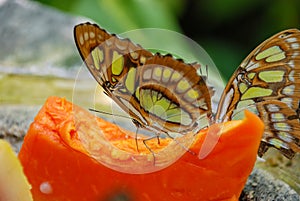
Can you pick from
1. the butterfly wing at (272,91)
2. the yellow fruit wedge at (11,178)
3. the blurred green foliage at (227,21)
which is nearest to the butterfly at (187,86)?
the butterfly wing at (272,91)

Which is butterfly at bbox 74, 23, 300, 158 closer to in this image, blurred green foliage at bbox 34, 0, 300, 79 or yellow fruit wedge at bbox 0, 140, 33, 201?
yellow fruit wedge at bbox 0, 140, 33, 201

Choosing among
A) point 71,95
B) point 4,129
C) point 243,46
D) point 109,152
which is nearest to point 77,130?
point 109,152

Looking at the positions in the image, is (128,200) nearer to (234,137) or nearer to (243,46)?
(234,137)

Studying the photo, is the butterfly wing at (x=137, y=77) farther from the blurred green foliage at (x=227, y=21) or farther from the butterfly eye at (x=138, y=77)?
the blurred green foliage at (x=227, y=21)

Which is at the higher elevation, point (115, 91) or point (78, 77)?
point (115, 91)

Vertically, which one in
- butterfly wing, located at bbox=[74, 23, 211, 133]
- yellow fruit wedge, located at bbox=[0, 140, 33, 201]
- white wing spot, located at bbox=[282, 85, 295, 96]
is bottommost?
yellow fruit wedge, located at bbox=[0, 140, 33, 201]

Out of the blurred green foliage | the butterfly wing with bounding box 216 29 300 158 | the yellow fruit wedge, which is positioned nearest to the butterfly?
the butterfly wing with bounding box 216 29 300 158

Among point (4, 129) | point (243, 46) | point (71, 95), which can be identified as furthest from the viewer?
point (243, 46)
